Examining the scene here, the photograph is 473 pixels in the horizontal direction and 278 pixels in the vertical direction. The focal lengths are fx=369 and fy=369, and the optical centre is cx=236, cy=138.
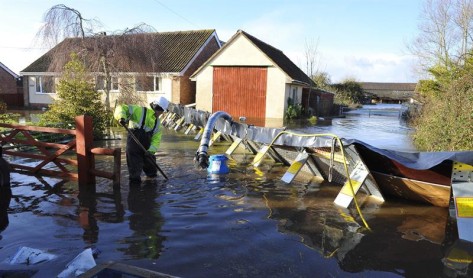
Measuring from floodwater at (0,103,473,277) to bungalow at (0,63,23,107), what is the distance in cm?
2887

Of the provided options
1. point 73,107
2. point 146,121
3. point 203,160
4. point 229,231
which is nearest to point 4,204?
Result: point 146,121

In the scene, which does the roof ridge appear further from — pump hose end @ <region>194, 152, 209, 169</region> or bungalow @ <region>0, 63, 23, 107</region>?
pump hose end @ <region>194, 152, 209, 169</region>

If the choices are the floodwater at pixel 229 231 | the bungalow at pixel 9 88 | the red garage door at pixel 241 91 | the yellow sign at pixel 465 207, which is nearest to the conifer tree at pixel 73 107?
the floodwater at pixel 229 231

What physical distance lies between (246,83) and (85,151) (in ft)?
55.6

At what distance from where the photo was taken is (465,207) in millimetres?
4812

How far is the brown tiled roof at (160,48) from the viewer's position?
16.4m

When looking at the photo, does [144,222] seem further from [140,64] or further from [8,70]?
[8,70]

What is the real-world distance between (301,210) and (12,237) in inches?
156

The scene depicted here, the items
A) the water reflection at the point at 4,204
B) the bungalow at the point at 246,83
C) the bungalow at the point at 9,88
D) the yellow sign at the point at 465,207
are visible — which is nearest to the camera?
the yellow sign at the point at 465,207

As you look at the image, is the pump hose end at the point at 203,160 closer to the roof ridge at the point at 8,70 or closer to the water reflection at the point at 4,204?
the water reflection at the point at 4,204

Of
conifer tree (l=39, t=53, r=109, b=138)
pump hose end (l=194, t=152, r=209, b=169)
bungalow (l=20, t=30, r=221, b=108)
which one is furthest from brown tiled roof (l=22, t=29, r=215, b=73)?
pump hose end (l=194, t=152, r=209, b=169)

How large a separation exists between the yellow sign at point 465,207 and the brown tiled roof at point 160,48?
49.6ft

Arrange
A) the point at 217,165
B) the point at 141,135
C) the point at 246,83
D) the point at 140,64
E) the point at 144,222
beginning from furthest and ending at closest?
the point at 246,83
the point at 140,64
the point at 217,165
the point at 141,135
the point at 144,222

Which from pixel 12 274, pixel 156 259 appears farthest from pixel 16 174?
pixel 156 259
